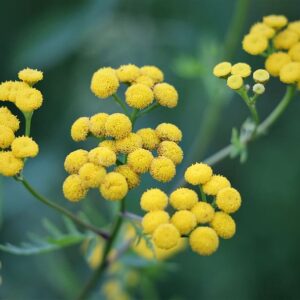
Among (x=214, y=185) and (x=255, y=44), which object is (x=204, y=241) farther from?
(x=255, y=44)

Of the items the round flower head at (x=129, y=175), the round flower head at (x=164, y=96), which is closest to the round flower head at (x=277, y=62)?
the round flower head at (x=164, y=96)

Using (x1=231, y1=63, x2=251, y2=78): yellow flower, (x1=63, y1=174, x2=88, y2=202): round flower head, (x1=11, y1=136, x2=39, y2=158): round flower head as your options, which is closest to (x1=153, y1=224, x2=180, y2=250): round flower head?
(x1=63, y1=174, x2=88, y2=202): round flower head

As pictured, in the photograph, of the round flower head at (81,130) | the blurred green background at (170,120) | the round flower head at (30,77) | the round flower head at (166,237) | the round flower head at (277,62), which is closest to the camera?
the round flower head at (166,237)

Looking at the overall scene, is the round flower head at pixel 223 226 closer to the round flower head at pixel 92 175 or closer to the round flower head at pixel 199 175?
the round flower head at pixel 199 175

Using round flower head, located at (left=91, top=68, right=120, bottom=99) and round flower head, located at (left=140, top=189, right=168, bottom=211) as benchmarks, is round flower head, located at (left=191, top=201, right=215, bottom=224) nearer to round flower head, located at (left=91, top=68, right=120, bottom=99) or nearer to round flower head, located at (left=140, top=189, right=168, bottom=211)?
round flower head, located at (left=140, top=189, right=168, bottom=211)

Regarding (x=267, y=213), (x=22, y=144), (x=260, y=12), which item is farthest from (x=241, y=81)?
(x=260, y=12)

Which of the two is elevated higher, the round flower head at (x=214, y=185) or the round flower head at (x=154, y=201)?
the round flower head at (x=154, y=201)
